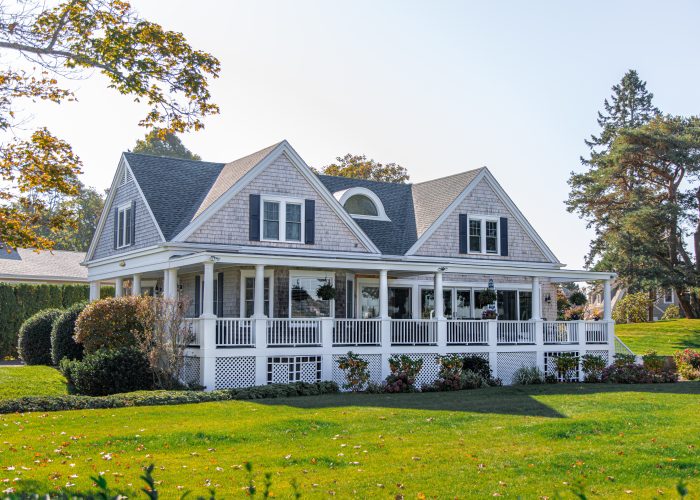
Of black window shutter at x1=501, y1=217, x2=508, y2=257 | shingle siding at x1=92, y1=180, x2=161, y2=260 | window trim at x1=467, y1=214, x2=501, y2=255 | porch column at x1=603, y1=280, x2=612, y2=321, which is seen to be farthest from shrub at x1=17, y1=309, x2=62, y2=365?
porch column at x1=603, y1=280, x2=612, y2=321

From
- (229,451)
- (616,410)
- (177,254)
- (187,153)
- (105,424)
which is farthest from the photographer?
(187,153)

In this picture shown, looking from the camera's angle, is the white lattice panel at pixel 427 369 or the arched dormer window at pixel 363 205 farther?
the arched dormer window at pixel 363 205

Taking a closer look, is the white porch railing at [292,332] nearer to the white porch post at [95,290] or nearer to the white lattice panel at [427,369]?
the white lattice panel at [427,369]

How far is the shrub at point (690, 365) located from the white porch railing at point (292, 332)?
12663 mm

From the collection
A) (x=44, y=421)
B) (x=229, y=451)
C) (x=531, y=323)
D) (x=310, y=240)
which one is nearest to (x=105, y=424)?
(x=44, y=421)

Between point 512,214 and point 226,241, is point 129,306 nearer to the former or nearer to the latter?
point 226,241

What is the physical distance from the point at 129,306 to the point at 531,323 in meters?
12.4

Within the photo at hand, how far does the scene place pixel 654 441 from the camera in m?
12.0

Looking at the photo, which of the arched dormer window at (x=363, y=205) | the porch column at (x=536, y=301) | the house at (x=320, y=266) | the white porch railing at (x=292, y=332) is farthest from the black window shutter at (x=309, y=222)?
the porch column at (x=536, y=301)

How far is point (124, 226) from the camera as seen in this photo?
26.1 meters

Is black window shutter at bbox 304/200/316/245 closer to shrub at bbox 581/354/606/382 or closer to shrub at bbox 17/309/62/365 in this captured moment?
shrub at bbox 17/309/62/365

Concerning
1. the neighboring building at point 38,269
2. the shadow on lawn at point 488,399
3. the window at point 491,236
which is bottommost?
the shadow on lawn at point 488,399

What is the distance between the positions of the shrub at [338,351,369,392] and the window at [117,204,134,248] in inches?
333

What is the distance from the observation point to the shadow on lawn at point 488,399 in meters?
16.1
